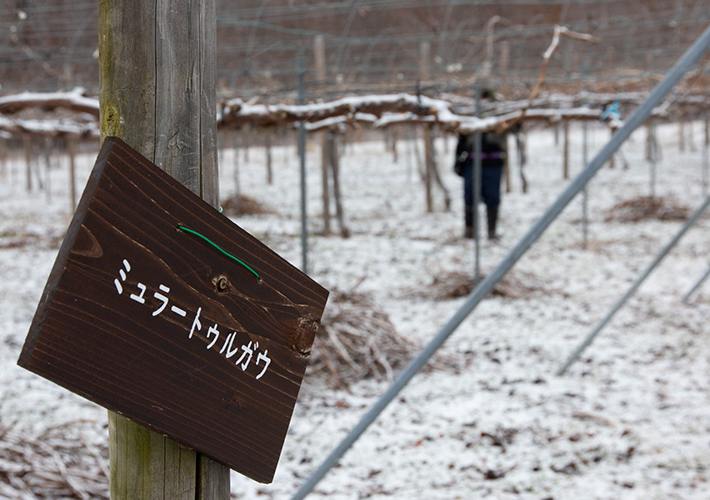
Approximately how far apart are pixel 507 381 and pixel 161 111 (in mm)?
3827

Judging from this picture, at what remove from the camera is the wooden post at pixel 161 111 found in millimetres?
1084

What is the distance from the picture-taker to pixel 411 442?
3.72m

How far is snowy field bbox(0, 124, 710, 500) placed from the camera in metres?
3.31

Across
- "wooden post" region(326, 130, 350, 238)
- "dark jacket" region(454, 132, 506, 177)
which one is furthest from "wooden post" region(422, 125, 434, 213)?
"wooden post" region(326, 130, 350, 238)

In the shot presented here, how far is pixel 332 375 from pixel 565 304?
273 centimetres

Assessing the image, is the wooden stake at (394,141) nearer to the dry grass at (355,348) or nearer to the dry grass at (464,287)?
the dry grass at (464,287)

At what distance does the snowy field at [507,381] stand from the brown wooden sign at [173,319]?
2.15 meters

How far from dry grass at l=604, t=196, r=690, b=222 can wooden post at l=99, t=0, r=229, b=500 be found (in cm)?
1048

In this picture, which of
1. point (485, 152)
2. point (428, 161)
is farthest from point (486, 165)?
point (428, 161)

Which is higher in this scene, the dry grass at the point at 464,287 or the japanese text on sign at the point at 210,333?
the japanese text on sign at the point at 210,333

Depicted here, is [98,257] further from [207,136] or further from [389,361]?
[389,361]

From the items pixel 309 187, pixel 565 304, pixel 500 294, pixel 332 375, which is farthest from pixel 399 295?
pixel 309 187

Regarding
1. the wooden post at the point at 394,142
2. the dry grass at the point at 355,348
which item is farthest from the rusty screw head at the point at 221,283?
the wooden post at the point at 394,142

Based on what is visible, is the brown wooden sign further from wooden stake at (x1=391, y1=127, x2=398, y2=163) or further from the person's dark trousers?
wooden stake at (x1=391, y1=127, x2=398, y2=163)
